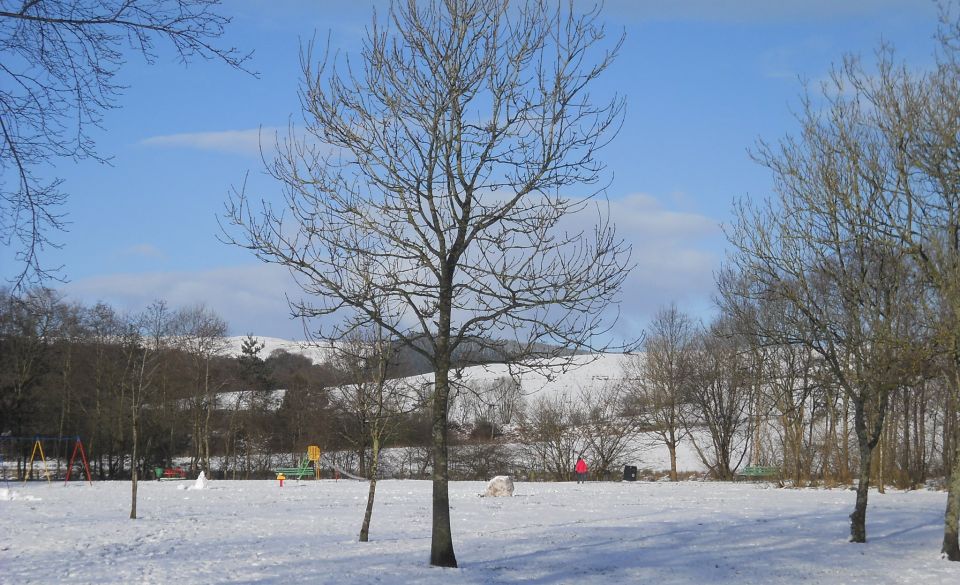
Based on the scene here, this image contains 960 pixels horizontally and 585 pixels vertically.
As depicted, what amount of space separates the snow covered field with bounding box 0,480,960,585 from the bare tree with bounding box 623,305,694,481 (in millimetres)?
22531

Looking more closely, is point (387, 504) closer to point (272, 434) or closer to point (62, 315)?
point (62, 315)

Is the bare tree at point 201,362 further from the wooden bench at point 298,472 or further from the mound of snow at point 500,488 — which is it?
the mound of snow at point 500,488

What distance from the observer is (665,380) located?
51.3m

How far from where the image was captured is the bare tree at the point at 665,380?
5078 cm

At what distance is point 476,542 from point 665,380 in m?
36.4

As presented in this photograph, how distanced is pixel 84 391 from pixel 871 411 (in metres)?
46.7

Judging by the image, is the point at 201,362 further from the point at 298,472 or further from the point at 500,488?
the point at 500,488

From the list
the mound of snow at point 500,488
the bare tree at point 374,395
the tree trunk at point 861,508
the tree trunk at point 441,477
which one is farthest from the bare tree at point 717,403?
the tree trunk at point 441,477

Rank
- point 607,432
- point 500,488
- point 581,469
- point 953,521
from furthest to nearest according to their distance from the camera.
Answer: point 607,432, point 581,469, point 500,488, point 953,521

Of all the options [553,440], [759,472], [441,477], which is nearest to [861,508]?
[441,477]

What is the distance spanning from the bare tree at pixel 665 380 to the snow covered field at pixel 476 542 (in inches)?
887

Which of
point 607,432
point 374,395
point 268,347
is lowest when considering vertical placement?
point 607,432

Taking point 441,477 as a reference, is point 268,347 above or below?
above

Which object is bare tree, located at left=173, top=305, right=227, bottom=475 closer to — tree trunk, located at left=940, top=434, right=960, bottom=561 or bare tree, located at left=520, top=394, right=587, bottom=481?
bare tree, located at left=520, top=394, right=587, bottom=481
